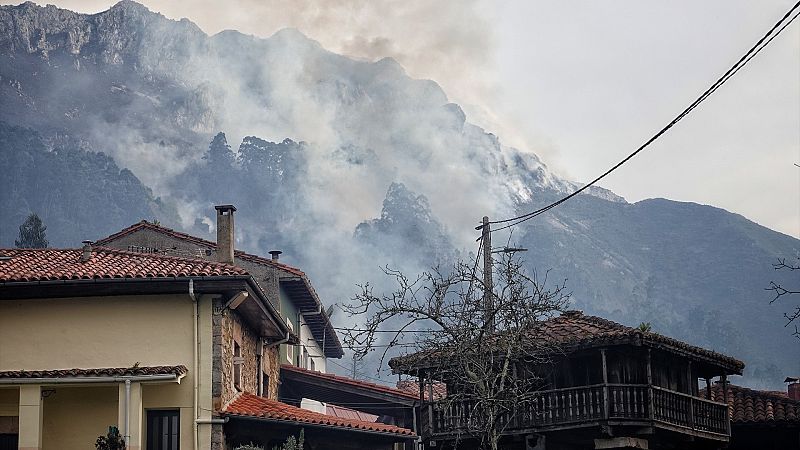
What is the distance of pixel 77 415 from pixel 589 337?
503 inches

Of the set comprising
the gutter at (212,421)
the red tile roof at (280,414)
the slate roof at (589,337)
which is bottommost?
the gutter at (212,421)

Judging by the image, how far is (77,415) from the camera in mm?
22391

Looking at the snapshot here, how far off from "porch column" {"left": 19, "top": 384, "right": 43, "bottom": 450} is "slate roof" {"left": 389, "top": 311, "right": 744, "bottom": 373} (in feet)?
32.1

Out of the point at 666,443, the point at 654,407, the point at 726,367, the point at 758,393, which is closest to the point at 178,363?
the point at 654,407

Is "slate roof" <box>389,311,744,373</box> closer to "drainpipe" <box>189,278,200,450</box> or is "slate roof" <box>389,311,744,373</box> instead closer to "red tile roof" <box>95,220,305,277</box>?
"drainpipe" <box>189,278,200,450</box>

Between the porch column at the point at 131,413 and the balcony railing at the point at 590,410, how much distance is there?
Answer: 8.25 metres

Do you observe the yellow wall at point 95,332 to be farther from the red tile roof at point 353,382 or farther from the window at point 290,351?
the window at point 290,351

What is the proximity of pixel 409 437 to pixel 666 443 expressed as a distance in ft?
23.7

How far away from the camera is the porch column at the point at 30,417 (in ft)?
69.5

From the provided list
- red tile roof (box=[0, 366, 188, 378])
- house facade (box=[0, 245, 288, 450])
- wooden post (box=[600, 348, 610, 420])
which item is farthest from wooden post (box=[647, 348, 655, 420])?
Result: red tile roof (box=[0, 366, 188, 378])

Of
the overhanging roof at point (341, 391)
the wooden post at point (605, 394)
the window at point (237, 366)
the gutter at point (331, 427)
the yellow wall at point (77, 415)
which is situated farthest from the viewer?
the overhanging roof at point (341, 391)

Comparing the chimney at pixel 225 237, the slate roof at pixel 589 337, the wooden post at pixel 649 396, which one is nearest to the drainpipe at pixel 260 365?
the chimney at pixel 225 237

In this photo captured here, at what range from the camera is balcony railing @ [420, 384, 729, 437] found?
28.6 metres

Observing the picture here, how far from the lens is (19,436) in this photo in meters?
21.2
